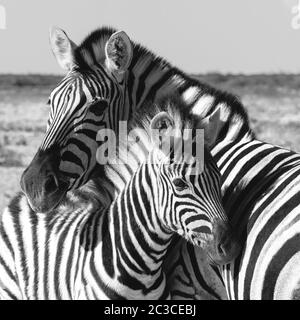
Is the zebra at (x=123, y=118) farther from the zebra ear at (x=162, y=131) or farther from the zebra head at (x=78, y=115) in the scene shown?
the zebra ear at (x=162, y=131)

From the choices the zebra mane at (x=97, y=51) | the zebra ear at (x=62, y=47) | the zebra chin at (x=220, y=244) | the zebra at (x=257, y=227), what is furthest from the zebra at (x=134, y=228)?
the zebra ear at (x=62, y=47)

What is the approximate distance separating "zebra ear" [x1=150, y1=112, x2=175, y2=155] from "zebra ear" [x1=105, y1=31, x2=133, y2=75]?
2.62 feet

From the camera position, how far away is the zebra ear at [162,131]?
4.09 m

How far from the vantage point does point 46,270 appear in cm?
452

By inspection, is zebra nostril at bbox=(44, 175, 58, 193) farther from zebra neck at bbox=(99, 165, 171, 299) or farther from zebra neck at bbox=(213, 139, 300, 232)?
zebra neck at bbox=(213, 139, 300, 232)

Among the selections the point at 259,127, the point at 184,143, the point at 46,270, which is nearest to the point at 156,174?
the point at 184,143

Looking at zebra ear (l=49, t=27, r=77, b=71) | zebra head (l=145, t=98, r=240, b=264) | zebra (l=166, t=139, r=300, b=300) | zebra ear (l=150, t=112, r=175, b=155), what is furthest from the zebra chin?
zebra ear (l=49, t=27, r=77, b=71)

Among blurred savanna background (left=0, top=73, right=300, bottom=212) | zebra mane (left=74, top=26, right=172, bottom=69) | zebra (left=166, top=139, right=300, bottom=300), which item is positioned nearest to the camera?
zebra (left=166, top=139, right=300, bottom=300)

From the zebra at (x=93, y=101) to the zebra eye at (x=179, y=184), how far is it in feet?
2.29

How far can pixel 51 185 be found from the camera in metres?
4.34

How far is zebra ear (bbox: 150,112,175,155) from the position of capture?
161 inches
